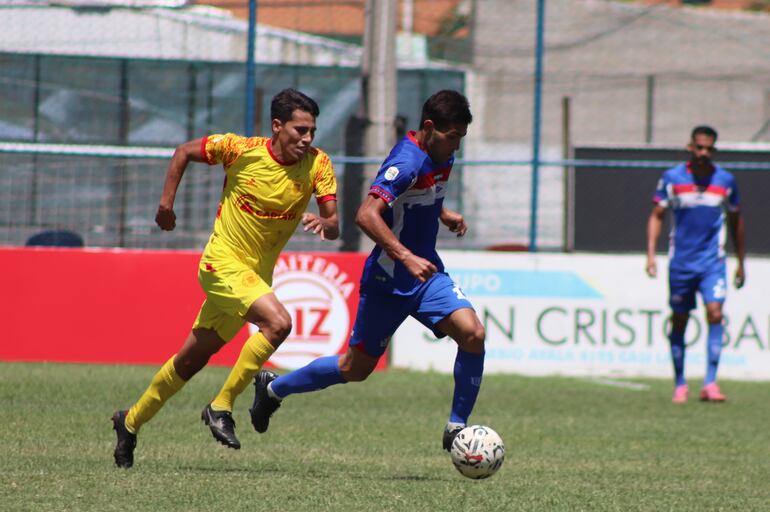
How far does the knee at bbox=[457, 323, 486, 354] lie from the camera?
7379mm

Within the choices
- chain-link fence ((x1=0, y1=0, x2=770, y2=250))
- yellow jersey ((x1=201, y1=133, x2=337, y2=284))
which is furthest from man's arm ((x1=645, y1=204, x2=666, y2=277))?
yellow jersey ((x1=201, y1=133, x2=337, y2=284))

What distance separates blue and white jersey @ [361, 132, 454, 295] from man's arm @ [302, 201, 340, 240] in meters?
0.26

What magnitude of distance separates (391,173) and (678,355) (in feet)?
20.3

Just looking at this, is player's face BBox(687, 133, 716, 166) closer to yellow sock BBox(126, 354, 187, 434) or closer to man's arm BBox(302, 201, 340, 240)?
man's arm BBox(302, 201, 340, 240)

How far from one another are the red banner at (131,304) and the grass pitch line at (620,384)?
2478mm

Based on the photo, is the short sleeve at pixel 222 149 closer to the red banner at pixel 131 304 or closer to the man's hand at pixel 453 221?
the man's hand at pixel 453 221

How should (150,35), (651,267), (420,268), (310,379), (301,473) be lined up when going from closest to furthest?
(420,268)
(301,473)
(310,379)
(651,267)
(150,35)

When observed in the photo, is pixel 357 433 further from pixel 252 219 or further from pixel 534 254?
pixel 534 254

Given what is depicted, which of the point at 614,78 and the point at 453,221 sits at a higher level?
the point at 614,78

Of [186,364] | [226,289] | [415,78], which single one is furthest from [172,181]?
[415,78]

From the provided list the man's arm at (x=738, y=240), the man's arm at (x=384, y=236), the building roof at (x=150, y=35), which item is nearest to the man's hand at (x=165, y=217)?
the man's arm at (x=384, y=236)

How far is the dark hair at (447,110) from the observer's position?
7.25 metres

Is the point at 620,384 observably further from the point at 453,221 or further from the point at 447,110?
the point at 447,110

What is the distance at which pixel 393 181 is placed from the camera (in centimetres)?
716
